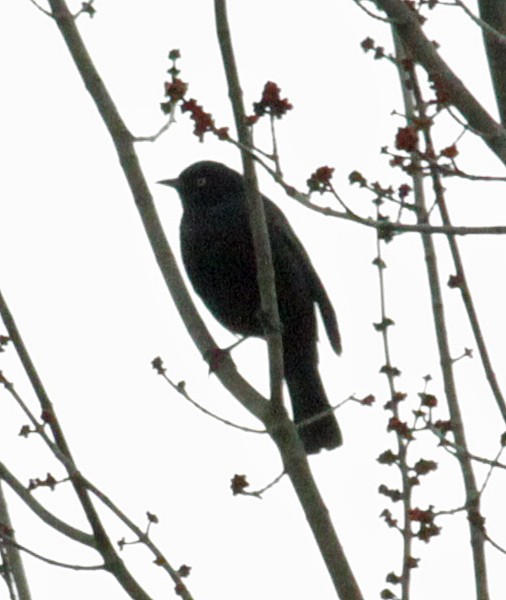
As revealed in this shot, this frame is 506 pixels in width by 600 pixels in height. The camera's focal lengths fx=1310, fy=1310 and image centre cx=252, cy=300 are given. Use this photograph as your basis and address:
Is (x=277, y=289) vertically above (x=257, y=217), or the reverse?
(x=277, y=289)

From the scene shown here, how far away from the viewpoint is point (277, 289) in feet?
22.3

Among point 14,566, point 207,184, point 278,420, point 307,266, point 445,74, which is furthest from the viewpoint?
point 207,184

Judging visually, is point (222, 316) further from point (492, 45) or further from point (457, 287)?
point (492, 45)

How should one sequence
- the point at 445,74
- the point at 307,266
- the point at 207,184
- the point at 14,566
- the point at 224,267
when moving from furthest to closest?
the point at 207,184 → the point at 307,266 → the point at 224,267 → the point at 14,566 → the point at 445,74

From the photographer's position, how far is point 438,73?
132 inches

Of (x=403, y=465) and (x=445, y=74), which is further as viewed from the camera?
(x=403, y=465)

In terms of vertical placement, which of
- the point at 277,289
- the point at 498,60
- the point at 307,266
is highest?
the point at 307,266

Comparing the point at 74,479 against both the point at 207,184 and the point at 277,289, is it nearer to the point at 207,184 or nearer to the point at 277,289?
the point at 277,289

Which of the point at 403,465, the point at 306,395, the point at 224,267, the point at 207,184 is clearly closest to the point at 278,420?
the point at 403,465

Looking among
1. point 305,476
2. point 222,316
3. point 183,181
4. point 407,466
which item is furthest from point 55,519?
point 183,181

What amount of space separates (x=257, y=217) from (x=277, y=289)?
278cm

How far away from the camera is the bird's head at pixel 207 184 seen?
741 cm

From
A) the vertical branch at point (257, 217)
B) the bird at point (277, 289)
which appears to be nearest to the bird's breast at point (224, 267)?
the bird at point (277, 289)

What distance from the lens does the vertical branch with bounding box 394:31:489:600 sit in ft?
12.7
